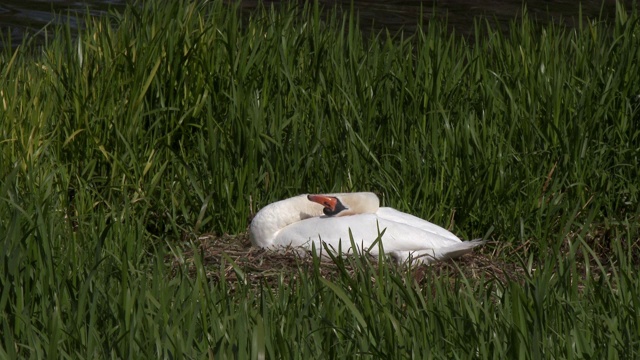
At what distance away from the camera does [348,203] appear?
199 inches

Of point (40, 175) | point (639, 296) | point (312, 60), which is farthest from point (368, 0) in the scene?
point (639, 296)

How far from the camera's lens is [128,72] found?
18.9 ft

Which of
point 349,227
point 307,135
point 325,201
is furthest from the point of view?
point 307,135

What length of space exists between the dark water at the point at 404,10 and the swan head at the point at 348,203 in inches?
260

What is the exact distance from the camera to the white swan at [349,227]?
16.0 feet

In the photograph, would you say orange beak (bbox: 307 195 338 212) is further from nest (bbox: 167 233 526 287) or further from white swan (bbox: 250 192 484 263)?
nest (bbox: 167 233 526 287)

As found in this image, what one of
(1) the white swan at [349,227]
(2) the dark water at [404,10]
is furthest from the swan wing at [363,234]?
(2) the dark water at [404,10]

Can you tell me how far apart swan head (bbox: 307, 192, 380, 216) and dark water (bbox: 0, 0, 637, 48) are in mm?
6604

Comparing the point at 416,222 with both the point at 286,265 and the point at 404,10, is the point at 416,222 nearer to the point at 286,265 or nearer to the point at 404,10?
the point at 286,265

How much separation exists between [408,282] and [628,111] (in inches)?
98.8

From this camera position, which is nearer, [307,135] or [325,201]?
[325,201]

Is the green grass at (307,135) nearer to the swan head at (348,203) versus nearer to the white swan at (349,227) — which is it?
the white swan at (349,227)

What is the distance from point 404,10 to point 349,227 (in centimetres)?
813

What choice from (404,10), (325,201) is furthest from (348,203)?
(404,10)
